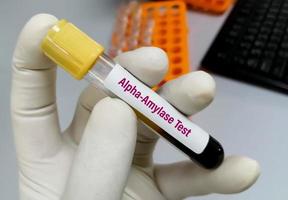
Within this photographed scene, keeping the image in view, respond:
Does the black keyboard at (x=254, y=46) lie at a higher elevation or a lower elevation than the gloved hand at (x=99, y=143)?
lower

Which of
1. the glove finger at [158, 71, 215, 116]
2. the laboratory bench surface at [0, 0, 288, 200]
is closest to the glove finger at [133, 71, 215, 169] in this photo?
the glove finger at [158, 71, 215, 116]

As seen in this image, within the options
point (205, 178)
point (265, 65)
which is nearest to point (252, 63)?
point (265, 65)

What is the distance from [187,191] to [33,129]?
130 mm

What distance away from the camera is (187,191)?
34 cm

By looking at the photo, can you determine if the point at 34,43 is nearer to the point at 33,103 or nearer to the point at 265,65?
the point at 33,103

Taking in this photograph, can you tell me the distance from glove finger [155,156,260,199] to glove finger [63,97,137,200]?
0.07 meters

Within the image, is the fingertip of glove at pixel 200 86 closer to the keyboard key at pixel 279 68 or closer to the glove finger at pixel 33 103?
the glove finger at pixel 33 103

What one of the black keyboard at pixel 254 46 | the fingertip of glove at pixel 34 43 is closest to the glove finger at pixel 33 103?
the fingertip of glove at pixel 34 43

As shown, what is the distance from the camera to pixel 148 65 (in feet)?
0.99

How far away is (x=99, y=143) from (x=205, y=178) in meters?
0.09

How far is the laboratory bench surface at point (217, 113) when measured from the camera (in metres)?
0.44

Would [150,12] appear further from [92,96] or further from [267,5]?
[92,96]

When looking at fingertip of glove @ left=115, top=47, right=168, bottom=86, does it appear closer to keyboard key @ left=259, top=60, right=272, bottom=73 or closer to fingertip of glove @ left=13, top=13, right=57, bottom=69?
fingertip of glove @ left=13, top=13, right=57, bottom=69

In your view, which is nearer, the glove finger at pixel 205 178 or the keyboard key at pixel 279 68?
the glove finger at pixel 205 178
